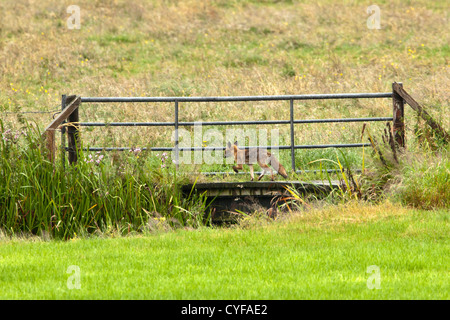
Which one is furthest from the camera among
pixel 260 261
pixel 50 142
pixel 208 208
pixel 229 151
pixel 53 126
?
pixel 229 151

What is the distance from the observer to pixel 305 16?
25797 mm

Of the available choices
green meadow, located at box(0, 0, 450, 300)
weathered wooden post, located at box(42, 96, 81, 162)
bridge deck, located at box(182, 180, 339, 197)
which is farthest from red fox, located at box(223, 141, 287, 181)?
weathered wooden post, located at box(42, 96, 81, 162)

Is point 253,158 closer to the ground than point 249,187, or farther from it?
farther from it

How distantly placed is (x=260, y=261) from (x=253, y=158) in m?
3.75

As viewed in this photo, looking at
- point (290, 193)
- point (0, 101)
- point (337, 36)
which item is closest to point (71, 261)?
point (290, 193)

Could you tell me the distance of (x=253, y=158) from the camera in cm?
967

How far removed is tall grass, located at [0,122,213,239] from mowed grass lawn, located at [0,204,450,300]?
625mm

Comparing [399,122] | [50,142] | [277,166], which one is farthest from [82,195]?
[399,122]

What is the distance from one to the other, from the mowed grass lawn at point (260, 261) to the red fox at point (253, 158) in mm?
1699

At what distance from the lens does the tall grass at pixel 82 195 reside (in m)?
8.02

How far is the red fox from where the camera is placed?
962cm

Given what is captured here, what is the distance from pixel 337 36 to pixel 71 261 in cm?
1876

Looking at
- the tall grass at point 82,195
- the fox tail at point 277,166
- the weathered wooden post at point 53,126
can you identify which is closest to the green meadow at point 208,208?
the tall grass at point 82,195

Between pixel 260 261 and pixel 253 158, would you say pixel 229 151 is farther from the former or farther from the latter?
pixel 260 261
